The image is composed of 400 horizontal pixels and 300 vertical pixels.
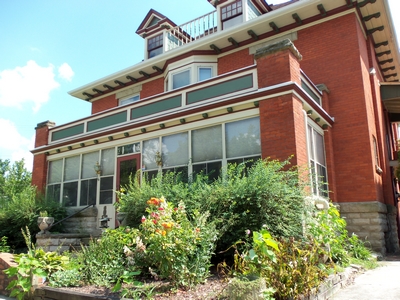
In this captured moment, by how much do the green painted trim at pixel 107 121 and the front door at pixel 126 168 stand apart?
1.46m

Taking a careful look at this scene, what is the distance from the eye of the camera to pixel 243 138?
31.6ft

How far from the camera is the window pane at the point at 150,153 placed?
37.7 ft

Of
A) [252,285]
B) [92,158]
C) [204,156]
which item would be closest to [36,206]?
[92,158]

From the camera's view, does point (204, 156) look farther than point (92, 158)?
No

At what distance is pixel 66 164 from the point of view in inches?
555

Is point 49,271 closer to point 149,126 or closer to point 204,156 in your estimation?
point 204,156

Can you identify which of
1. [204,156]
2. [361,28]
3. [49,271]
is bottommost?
[49,271]

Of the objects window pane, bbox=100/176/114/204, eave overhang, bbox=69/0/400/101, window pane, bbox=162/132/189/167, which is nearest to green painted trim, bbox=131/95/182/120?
window pane, bbox=162/132/189/167

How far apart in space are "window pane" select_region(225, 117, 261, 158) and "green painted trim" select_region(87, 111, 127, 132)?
176 inches

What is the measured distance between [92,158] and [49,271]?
7340 millimetres

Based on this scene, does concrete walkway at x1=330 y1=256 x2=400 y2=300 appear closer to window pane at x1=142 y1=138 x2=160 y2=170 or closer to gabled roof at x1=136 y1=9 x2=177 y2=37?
window pane at x1=142 y1=138 x2=160 y2=170

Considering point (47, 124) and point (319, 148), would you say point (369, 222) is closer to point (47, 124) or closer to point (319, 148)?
point (319, 148)

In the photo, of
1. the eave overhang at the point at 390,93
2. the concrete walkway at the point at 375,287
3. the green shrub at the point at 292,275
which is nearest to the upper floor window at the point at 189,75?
the eave overhang at the point at 390,93

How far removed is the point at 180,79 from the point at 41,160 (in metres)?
6.81
